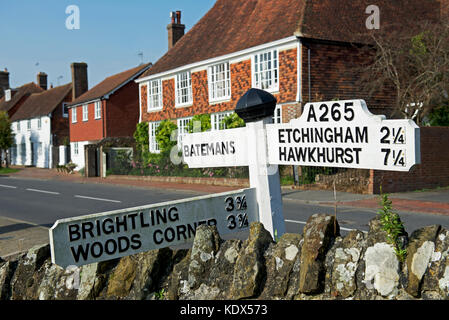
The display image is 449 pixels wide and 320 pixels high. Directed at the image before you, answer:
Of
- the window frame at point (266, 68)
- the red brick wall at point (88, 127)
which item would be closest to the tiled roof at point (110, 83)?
the red brick wall at point (88, 127)

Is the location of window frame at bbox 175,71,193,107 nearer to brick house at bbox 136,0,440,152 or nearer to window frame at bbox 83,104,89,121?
brick house at bbox 136,0,440,152

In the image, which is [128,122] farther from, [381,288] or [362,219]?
[381,288]

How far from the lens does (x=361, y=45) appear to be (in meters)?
22.1

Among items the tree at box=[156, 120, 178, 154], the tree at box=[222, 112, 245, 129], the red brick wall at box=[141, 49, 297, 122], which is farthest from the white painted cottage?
the tree at box=[222, 112, 245, 129]

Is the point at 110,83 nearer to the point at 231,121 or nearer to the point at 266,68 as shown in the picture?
the point at 231,121

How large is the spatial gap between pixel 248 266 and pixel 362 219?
900cm

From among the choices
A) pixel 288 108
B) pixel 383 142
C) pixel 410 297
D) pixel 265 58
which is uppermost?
pixel 265 58

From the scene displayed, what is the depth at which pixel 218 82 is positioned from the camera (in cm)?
2586

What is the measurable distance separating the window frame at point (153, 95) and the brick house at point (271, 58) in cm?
27

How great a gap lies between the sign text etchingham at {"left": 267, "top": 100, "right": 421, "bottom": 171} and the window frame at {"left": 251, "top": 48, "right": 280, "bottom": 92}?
18543mm

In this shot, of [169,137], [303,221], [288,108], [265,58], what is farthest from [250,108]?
[169,137]

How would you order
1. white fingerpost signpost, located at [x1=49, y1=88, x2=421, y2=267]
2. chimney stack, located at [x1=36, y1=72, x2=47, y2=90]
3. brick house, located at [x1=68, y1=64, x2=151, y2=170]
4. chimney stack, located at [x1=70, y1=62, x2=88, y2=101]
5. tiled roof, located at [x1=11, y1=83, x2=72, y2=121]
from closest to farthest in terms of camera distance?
1. white fingerpost signpost, located at [x1=49, y1=88, x2=421, y2=267]
2. brick house, located at [x1=68, y1=64, x2=151, y2=170]
3. chimney stack, located at [x1=70, y1=62, x2=88, y2=101]
4. tiled roof, located at [x1=11, y1=83, x2=72, y2=121]
5. chimney stack, located at [x1=36, y1=72, x2=47, y2=90]

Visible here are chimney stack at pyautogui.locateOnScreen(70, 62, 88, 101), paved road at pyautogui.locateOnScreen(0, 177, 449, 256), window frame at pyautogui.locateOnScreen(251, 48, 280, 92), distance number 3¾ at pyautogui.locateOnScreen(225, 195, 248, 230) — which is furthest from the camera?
chimney stack at pyautogui.locateOnScreen(70, 62, 88, 101)

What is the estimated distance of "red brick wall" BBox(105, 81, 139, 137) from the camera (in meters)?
37.9
